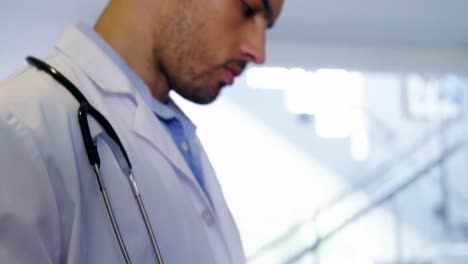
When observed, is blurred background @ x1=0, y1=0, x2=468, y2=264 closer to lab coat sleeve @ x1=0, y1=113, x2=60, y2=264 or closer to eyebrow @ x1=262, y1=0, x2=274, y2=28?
eyebrow @ x1=262, y1=0, x2=274, y2=28

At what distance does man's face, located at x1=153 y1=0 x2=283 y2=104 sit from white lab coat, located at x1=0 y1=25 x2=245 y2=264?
91mm

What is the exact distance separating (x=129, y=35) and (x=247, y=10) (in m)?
0.17

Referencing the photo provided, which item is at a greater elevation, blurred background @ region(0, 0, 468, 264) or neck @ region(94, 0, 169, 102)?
neck @ region(94, 0, 169, 102)

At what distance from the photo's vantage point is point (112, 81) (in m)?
0.70

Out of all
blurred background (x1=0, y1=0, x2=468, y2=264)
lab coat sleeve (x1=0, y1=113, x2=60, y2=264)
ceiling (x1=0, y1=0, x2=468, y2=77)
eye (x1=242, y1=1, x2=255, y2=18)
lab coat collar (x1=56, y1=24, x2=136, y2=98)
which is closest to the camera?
lab coat sleeve (x1=0, y1=113, x2=60, y2=264)

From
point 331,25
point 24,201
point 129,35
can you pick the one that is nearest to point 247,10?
point 129,35

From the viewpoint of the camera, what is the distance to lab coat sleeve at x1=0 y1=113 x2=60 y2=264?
494 millimetres

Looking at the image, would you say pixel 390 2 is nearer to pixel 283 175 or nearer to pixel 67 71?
pixel 283 175

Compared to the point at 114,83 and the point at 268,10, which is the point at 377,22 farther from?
the point at 114,83

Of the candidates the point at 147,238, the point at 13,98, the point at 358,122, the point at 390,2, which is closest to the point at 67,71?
the point at 13,98

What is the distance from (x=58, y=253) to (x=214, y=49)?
1.23 feet

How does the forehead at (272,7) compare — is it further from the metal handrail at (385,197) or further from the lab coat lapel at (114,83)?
the metal handrail at (385,197)

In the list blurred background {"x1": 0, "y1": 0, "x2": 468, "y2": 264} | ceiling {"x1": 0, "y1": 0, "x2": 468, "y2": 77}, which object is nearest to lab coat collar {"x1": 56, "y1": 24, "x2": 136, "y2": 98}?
ceiling {"x1": 0, "y1": 0, "x2": 468, "y2": 77}

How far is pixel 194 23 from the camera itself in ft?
2.52
